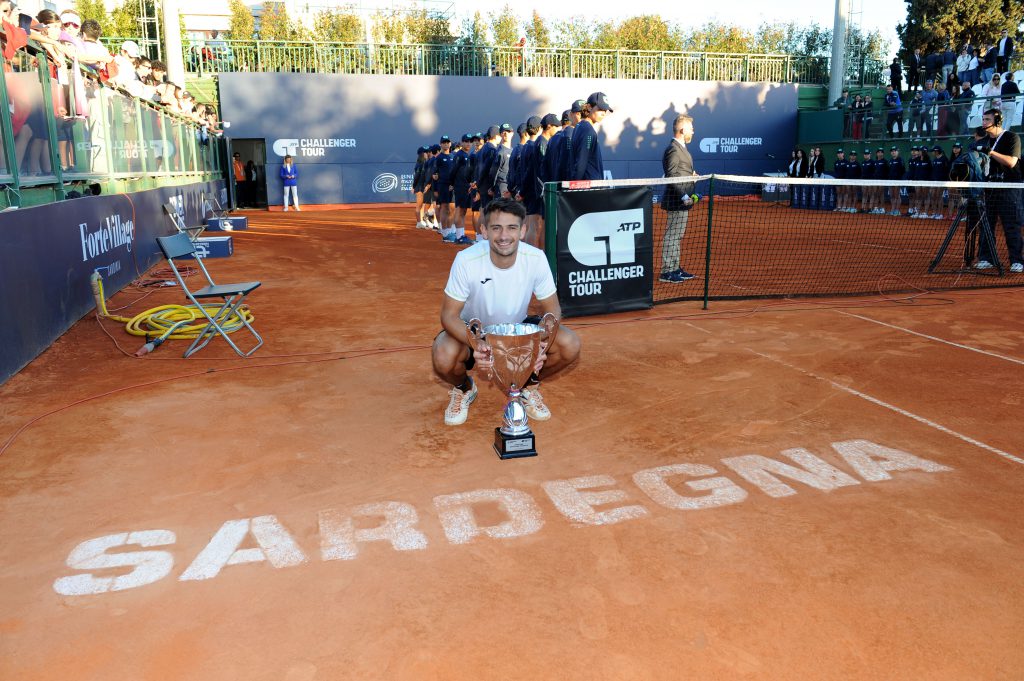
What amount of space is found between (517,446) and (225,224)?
1630 centimetres

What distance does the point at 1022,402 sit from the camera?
5441 millimetres

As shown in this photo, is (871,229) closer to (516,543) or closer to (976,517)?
(976,517)

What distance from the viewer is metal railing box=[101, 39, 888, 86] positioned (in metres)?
28.1

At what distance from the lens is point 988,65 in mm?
23641

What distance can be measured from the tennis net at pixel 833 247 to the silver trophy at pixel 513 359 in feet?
12.7

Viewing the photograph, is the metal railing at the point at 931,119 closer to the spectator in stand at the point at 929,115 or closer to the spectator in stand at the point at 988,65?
the spectator in stand at the point at 929,115

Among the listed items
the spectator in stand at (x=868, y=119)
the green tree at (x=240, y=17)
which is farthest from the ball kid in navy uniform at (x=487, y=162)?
the green tree at (x=240, y=17)

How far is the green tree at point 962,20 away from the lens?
3192 cm

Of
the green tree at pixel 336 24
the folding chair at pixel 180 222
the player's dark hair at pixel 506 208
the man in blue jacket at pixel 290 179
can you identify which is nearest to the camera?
the player's dark hair at pixel 506 208

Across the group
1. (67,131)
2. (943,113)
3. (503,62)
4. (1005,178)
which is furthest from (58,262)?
(503,62)

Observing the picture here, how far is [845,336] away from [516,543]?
5100mm

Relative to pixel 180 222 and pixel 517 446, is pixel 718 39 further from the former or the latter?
pixel 517 446

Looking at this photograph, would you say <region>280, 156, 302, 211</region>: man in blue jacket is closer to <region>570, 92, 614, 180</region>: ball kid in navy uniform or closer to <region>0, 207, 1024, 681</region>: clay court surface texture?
<region>570, 92, 614, 180</region>: ball kid in navy uniform

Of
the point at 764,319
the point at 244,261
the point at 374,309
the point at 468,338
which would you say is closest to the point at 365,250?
the point at 244,261
